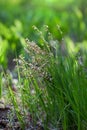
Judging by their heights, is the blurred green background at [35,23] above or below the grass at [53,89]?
above

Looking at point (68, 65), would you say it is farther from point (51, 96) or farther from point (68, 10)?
point (68, 10)

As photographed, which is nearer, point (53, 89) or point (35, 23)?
point (53, 89)

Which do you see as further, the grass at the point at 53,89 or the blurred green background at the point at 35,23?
the blurred green background at the point at 35,23

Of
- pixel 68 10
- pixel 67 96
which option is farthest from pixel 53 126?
pixel 68 10

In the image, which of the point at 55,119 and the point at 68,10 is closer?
the point at 55,119
